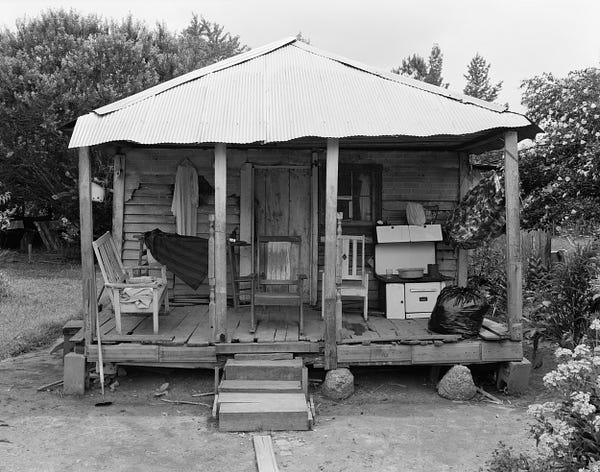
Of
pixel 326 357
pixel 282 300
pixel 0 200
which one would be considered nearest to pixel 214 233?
pixel 282 300

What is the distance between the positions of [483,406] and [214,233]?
9.96ft

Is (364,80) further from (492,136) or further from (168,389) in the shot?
(168,389)

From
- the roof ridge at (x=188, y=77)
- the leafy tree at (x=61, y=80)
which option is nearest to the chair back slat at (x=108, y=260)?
the roof ridge at (x=188, y=77)

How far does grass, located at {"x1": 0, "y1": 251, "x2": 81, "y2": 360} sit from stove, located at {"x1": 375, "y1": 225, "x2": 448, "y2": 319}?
467 cm

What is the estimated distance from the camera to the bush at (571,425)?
266 cm

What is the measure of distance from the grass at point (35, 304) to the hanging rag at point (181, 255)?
2362 millimetres

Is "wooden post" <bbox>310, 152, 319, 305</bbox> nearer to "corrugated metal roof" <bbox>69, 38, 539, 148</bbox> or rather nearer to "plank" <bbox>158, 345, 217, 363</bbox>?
"corrugated metal roof" <bbox>69, 38, 539, 148</bbox>

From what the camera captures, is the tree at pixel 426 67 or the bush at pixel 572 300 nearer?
the bush at pixel 572 300

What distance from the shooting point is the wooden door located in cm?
722

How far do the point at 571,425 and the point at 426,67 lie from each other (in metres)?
30.6

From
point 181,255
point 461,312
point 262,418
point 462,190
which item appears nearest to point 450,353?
point 461,312

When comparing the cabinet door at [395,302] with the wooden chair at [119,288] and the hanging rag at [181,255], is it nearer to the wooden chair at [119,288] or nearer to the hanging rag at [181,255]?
the hanging rag at [181,255]

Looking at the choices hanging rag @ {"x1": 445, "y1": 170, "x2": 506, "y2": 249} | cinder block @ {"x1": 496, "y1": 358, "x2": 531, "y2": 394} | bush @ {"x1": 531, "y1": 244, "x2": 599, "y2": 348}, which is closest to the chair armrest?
hanging rag @ {"x1": 445, "y1": 170, "x2": 506, "y2": 249}

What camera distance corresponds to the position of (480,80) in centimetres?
3634
